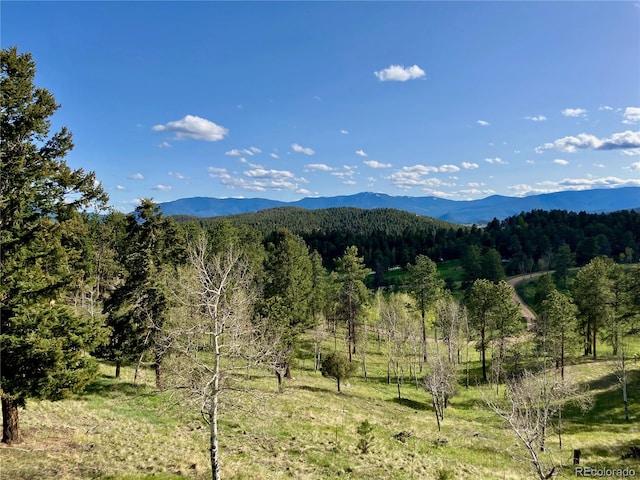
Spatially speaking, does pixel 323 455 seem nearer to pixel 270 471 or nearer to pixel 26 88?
pixel 270 471

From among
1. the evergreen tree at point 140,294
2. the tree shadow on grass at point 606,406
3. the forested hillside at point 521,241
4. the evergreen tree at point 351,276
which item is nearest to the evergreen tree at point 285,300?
the evergreen tree at point 351,276

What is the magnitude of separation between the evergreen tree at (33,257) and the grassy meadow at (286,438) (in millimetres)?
2988

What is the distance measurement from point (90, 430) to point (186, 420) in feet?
17.8

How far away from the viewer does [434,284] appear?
49562 millimetres

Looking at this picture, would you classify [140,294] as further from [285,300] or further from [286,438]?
[285,300]

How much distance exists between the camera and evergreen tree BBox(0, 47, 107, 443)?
13328 millimetres

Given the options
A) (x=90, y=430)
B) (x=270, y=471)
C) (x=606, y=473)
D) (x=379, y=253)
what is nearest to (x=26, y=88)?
(x=90, y=430)

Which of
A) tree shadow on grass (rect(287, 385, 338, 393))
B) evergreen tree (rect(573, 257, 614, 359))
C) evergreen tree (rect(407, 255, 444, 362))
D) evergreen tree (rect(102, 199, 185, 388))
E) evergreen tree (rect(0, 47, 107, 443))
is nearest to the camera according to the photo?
evergreen tree (rect(0, 47, 107, 443))

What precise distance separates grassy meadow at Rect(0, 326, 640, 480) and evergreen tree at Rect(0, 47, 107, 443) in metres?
2.99

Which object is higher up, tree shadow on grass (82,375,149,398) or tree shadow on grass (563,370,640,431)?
tree shadow on grass (82,375,149,398)

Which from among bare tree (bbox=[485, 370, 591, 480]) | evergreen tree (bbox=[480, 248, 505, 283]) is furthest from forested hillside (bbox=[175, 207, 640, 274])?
bare tree (bbox=[485, 370, 591, 480])

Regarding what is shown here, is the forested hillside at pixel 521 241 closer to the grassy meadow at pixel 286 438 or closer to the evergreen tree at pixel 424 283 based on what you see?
the evergreen tree at pixel 424 283

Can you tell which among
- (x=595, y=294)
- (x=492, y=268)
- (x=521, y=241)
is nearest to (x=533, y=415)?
(x=595, y=294)

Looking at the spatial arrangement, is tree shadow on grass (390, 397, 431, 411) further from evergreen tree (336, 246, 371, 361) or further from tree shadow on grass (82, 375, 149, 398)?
tree shadow on grass (82, 375, 149, 398)
